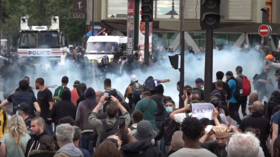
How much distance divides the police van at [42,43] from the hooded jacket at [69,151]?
2453 centimetres

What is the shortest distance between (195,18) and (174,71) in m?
24.7

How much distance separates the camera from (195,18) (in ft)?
162

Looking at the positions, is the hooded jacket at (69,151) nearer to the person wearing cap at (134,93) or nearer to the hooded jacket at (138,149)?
the hooded jacket at (138,149)

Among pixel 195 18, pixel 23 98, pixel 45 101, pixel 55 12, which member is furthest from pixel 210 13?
pixel 55 12

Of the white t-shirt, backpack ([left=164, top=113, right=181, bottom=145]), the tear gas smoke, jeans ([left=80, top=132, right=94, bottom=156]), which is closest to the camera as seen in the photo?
the white t-shirt

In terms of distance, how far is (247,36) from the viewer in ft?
156

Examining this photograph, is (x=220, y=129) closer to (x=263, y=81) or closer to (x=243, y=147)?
(x=243, y=147)

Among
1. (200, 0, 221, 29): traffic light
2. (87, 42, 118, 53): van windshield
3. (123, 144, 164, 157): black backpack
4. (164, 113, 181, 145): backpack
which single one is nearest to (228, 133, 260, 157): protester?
(123, 144, 164, 157): black backpack

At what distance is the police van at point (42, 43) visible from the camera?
→ 1214 inches

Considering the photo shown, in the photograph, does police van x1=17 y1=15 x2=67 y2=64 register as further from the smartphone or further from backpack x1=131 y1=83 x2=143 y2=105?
the smartphone

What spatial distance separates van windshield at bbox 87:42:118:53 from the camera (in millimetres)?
32312

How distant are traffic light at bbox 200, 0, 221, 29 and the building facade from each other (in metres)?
35.5

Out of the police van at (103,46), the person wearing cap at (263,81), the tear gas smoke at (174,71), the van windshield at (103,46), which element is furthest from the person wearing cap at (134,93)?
the van windshield at (103,46)

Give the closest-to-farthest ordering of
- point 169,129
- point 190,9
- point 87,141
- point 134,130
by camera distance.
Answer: point 134,130, point 169,129, point 87,141, point 190,9
